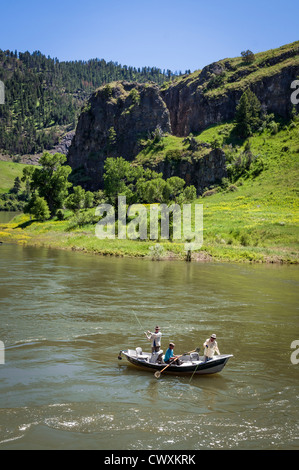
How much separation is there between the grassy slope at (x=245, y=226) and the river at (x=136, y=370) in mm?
17158

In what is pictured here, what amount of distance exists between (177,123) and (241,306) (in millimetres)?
147609

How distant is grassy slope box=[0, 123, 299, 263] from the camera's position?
5716 cm

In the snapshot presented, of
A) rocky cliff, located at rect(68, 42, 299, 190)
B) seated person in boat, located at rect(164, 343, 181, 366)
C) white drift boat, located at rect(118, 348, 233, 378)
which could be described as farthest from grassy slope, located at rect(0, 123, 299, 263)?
seated person in boat, located at rect(164, 343, 181, 366)

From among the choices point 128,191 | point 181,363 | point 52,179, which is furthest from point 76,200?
point 181,363

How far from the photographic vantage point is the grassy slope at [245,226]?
5716 cm

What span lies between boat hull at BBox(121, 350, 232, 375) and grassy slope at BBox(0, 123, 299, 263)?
122 ft

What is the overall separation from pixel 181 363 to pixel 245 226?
2023 inches

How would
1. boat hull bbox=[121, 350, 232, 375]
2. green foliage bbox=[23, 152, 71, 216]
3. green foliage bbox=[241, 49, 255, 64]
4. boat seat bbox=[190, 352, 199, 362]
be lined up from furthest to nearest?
green foliage bbox=[241, 49, 255, 64]
green foliage bbox=[23, 152, 71, 216]
boat seat bbox=[190, 352, 199, 362]
boat hull bbox=[121, 350, 232, 375]

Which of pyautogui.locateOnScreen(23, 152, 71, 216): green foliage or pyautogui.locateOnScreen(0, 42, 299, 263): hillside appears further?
pyautogui.locateOnScreen(23, 152, 71, 216): green foliage

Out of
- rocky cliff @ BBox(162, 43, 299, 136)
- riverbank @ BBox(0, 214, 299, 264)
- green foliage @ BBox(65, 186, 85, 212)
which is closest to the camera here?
riverbank @ BBox(0, 214, 299, 264)

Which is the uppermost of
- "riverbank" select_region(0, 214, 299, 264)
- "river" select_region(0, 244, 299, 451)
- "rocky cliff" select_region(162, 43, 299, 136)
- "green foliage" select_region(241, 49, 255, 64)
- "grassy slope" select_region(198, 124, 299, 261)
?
"green foliage" select_region(241, 49, 255, 64)

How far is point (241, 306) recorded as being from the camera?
31188 mm

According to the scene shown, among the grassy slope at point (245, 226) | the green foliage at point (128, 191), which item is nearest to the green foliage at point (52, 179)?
the grassy slope at point (245, 226)

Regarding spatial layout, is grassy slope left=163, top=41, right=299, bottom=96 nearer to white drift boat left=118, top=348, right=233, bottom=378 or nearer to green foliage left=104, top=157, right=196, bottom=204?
green foliage left=104, top=157, right=196, bottom=204
